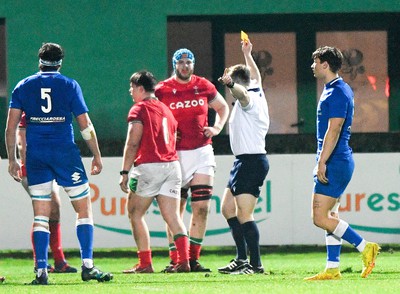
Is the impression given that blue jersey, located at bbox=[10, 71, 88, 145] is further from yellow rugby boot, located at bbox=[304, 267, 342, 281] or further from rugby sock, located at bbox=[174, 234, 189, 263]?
yellow rugby boot, located at bbox=[304, 267, 342, 281]

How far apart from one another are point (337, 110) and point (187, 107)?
265 centimetres

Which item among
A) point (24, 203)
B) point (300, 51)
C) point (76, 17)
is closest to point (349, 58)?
point (300, 51)

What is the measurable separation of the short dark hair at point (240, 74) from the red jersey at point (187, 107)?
1.03 meters

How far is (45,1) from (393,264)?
7.76 metres

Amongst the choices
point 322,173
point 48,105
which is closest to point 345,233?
point 322,173

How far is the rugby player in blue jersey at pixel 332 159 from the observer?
11648 mm

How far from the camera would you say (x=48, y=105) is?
11875 mm

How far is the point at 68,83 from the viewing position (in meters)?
11.9

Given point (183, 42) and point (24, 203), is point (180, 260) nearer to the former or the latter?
point (24, 203)

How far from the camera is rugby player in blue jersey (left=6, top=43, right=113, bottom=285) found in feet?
39.0

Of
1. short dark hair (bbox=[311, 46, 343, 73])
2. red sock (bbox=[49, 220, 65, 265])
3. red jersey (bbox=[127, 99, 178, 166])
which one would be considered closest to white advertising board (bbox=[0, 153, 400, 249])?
red sock (bbox=[49, 220, 65, 265])

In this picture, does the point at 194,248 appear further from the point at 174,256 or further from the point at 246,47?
the point at 246,47

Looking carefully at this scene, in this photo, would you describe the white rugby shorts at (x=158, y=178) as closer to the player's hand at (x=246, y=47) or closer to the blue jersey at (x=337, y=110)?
the player's hand at (x=246, y=47)

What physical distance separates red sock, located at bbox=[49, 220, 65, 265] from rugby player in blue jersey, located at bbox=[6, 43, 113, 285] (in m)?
1.94
